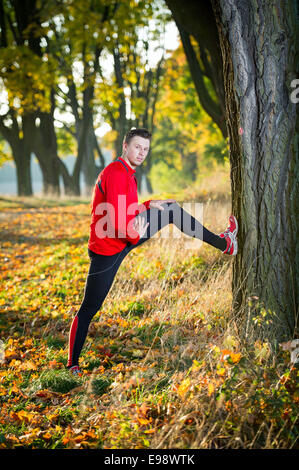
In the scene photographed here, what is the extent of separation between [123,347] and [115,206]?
1602 mm

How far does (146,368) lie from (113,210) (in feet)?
4.51

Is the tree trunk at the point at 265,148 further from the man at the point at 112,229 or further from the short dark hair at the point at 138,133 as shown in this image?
the short dark hair at the point at 138,133

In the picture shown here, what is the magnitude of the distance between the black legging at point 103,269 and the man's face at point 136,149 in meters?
0.52

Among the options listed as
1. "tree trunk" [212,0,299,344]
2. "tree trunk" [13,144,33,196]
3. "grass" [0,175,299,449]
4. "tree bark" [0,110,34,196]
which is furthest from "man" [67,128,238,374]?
"tree trunk" [13,144,33,196]

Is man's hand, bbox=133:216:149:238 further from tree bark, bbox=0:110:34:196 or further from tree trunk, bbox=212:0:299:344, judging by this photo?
tree bark, bbox=0:110:34:196

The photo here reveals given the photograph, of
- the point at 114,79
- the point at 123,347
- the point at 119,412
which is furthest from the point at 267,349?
the point at 114,79

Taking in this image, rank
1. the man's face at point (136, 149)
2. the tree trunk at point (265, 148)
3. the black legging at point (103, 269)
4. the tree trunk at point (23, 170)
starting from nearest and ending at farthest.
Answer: the tree trunk at point (265, 148) < the black legging at point (103, 269) < the man's face at point (136, 149) < the tree trunk at point (23, 170)

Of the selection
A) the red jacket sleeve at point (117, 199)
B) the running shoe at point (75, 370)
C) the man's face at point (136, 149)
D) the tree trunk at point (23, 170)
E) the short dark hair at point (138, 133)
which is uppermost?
the tree trunk at point (23, 170)

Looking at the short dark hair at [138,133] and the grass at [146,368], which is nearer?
the grass at [146,368]

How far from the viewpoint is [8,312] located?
527cm

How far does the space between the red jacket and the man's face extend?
0.08 metres

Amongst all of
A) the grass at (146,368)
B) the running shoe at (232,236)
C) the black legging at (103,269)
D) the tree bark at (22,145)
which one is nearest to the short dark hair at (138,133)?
the black legging at (103,269)

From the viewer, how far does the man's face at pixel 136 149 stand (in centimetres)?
343
